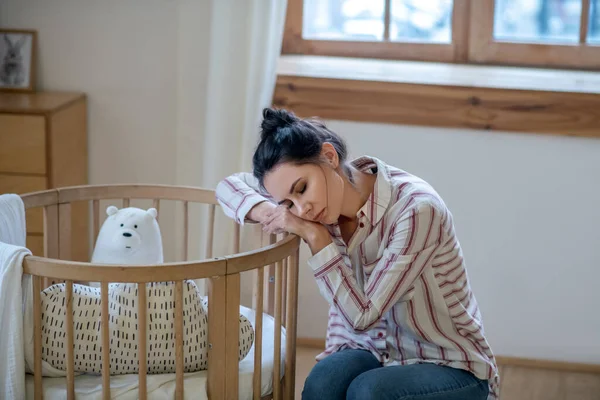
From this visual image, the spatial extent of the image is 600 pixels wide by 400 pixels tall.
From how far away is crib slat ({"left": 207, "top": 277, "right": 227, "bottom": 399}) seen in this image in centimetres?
154

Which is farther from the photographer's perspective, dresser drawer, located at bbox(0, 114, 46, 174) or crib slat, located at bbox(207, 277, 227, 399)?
dresser drawer, located at bbox(0, 114, 46, 174)

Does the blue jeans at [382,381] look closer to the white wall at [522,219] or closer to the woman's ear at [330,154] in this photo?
the woman's ear at [330,154]

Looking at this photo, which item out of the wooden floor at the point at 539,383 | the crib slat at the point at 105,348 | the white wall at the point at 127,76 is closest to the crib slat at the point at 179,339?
the crib slat at the point at 105,348

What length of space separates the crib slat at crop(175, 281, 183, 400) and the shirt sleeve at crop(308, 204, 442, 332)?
0.26 meters

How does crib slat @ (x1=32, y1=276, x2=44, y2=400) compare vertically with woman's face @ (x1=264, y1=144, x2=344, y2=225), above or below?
below

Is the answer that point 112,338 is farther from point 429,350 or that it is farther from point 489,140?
point 489,140

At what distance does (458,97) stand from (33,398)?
1.44 meters

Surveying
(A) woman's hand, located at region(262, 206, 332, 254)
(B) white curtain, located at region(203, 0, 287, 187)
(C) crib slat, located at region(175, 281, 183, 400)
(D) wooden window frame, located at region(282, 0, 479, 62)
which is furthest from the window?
(C) crib slat, located at region(175, 281, 183, 400)

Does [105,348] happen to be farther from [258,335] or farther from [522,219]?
[522,219]

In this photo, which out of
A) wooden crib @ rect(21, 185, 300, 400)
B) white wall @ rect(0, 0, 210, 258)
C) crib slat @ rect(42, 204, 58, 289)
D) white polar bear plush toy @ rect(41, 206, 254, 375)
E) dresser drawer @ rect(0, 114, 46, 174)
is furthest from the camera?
white wall @ rect(0, 0, 210, 258)

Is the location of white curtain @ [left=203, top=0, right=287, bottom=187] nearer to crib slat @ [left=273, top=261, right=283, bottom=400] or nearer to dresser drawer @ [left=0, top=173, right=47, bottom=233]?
dresser drawer @ [left=0, top=173, right=47, bottom=233]

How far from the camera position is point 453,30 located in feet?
9.02

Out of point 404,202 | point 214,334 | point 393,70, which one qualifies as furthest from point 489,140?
point 214,334

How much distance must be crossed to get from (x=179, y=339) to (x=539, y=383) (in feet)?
4.46
